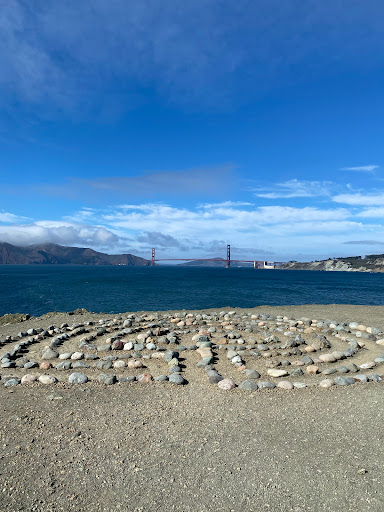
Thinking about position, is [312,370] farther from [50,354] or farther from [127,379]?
[50,354]

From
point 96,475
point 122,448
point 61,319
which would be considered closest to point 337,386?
point 122,448

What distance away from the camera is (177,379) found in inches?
349

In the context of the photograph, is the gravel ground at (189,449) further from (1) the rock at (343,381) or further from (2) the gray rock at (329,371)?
(2) the gray rock at (329,371)

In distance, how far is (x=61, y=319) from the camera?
19156 millimetres

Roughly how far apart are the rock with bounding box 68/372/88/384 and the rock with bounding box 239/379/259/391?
433 cm

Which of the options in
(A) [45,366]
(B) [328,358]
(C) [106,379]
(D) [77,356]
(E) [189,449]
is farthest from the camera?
(D) [77,356]

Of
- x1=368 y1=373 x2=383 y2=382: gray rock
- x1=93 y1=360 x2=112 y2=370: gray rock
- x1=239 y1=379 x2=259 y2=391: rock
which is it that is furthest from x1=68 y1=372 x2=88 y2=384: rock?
x1=368 y1=373 x2=383 y2=382: gray rock

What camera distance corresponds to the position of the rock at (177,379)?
8.82 m

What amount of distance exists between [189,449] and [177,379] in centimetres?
315

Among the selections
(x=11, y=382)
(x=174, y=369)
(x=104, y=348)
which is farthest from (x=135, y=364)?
(x=11, y=382)

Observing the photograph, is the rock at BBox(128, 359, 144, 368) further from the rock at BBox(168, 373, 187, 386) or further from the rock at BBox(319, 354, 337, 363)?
the rock at BBox(319, 354, 337, 363)

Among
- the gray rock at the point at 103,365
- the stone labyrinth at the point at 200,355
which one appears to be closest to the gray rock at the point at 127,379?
the stone labyrinth at the point at 200,355

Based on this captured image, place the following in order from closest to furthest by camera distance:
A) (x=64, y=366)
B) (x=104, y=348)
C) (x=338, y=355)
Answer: (x=64, y=366) → (x=338, y=355) → (x=104, y=348)

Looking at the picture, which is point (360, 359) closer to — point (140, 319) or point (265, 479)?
point (265, 479)
